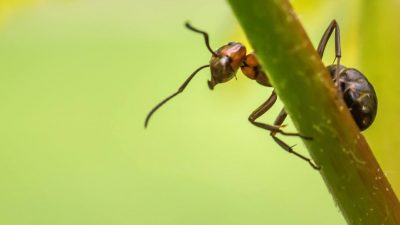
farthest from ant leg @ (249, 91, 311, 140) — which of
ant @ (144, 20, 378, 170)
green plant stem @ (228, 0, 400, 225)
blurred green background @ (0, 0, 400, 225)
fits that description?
blurred green background @ (0, 0, 400, 225)

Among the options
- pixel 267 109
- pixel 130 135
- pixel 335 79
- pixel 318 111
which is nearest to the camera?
pixel 318 111

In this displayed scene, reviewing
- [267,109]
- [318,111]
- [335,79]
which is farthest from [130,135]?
[318,111]

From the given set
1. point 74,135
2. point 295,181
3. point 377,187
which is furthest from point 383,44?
point 74,135

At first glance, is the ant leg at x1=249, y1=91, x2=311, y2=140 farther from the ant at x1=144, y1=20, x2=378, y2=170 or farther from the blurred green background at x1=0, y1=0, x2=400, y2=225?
the blurred green background at x1=0, y1=0, x2=400, y2=225

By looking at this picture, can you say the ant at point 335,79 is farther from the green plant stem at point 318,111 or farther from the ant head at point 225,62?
the green plant stem at point 318,111

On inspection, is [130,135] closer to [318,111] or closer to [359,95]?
[359,95]
